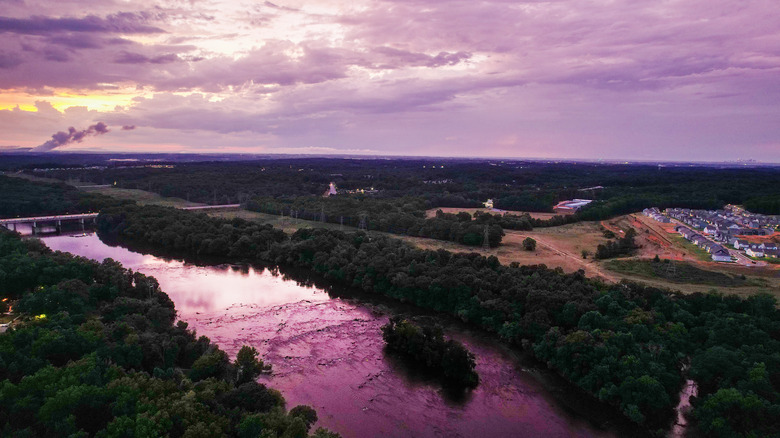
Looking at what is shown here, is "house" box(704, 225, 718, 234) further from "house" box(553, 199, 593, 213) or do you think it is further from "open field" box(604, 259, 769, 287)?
"house" box(553, 199, 593, 213)

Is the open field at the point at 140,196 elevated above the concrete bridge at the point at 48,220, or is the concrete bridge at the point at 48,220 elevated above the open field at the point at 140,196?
the open field at the point at 140,196

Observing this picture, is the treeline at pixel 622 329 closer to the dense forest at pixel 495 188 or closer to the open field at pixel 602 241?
the open field at pixel 602 241

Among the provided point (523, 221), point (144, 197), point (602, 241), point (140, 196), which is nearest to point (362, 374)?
point (602, 241)

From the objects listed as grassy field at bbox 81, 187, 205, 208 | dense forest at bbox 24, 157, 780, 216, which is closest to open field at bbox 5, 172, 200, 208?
grassy field at bbox 81, 187, 205, 208

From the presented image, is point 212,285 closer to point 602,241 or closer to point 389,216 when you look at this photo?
point 389,216

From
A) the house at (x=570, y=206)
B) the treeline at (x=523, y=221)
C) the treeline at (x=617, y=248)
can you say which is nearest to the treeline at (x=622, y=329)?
the treeline at (x=617, y=248)

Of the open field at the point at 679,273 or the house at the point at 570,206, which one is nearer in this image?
the open field at the point at 679,273

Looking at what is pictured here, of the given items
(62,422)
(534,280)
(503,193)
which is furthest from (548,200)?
(62,422)
